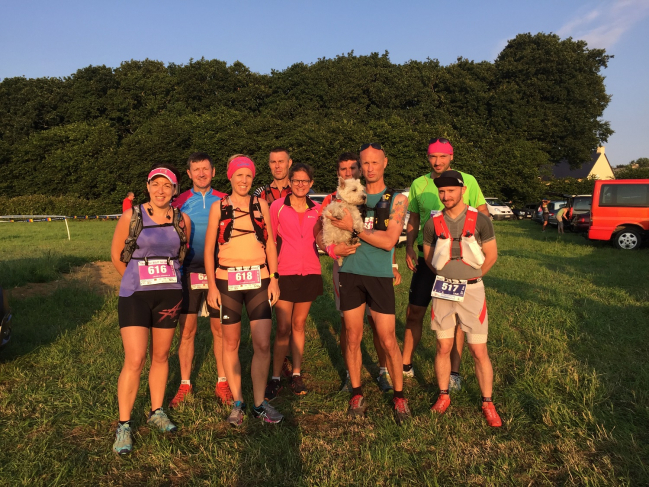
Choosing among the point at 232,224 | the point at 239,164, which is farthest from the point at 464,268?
the point at 239,164

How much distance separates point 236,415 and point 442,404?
5.51ft

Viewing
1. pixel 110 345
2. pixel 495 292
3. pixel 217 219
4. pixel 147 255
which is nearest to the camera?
pixel 147 255

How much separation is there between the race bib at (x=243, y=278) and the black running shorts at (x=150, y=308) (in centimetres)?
41

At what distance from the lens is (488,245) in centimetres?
362

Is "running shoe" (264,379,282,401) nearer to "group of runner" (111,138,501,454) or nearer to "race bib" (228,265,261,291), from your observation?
"group of runner" (111,138,501,454)

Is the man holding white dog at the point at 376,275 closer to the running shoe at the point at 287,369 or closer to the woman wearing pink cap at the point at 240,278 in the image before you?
the woman wearing pink cap at the point at 240,278

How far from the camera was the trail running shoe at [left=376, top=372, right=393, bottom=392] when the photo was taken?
4355 millimetres

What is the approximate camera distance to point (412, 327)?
4.52 meters

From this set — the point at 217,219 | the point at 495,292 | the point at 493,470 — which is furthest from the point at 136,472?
the point at 495,292

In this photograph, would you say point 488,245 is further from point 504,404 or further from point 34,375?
point 34,375

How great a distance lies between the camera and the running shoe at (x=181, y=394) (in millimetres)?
4109

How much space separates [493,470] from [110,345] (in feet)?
15.0

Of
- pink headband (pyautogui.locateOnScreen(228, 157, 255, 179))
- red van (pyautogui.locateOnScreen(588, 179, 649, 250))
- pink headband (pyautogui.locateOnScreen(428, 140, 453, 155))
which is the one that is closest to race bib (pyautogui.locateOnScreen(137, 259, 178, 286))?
pink headband (pyautogui.locateOnScreen(228, 157, 255, 179))

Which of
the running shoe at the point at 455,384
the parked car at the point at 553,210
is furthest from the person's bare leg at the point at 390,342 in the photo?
the parked car at the point at 553,210
